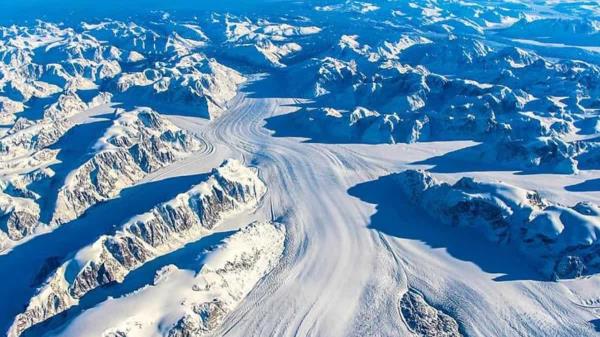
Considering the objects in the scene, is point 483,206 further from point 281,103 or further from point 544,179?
point 281,103

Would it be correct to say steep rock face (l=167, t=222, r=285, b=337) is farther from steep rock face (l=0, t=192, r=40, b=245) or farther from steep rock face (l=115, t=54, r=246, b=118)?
steep rock face (l=115, t=54, r=246, b=118)

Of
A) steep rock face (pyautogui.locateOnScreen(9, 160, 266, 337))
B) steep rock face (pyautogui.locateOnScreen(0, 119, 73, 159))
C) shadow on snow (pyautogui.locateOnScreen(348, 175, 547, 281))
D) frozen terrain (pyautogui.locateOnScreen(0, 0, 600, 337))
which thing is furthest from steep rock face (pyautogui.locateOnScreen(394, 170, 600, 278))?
steep rock face (pyautogui.locateOnScreen(0, 119, 73, 159))

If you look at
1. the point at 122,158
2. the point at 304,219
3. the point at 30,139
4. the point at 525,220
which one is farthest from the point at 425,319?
the point at 30,139

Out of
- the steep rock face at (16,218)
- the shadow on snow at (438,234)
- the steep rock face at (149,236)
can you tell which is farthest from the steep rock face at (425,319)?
the steep rock face at (16,218)

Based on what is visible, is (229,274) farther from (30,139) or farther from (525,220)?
(30,139)

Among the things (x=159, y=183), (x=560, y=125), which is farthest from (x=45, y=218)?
(x=560, y=125)

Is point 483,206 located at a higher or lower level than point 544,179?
higher

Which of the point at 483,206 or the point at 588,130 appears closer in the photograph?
the point at 483,206
